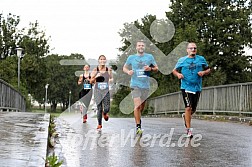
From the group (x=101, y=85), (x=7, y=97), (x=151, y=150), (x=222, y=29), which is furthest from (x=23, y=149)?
(x=222, y=29)

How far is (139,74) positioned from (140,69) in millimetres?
117

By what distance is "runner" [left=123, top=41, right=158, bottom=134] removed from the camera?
10.1 m

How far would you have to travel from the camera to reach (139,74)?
1014 cm

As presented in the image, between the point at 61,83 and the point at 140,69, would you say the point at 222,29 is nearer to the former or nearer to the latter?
the point at 140,69

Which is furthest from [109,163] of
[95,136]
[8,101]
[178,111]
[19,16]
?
[19,16]

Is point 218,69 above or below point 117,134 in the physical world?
above

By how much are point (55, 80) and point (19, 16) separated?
47305mm

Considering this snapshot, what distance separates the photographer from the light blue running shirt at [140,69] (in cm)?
1009

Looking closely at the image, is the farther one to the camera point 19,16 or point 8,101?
point 19,16

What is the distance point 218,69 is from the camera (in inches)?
1710

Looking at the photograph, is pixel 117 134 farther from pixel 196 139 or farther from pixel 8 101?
pixel 8 101

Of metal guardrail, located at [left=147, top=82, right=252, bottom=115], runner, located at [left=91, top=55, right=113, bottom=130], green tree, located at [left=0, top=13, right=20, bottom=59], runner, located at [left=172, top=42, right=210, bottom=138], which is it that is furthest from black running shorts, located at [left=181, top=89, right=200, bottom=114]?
green tree, located at [left=0, top=13, right=20, bottom=59]

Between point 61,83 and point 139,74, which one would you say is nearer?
point 139,74

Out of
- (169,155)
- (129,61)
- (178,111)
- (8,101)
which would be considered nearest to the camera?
(169,155)
